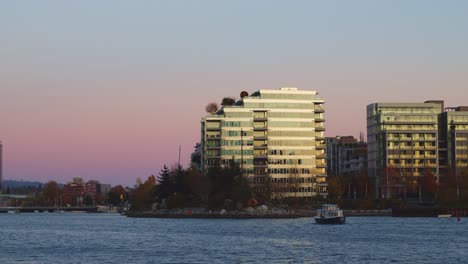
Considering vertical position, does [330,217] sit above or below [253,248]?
above

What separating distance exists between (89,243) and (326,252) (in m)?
35.5

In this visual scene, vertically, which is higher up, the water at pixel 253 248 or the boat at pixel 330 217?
the boat at pixel 330 217

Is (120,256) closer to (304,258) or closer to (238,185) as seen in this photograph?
(304,258)

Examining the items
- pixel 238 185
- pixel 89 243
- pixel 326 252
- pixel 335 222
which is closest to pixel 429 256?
pixel 326 252

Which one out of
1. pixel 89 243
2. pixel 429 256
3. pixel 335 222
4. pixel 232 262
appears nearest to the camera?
pixel 232 262

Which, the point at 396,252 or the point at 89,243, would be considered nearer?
the point at 396,252

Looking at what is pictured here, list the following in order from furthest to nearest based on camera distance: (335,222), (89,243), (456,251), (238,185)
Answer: (238,185) < (335,222) < (89,243) < (456,251)

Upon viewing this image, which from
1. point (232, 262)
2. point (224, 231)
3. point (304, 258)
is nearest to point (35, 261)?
point (232, 262)

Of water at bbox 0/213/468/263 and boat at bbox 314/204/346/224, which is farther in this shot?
boat at bbox 314/204/346/224

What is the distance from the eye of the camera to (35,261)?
82.1 meters

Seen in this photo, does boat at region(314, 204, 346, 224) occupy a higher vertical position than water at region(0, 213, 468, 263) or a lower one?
higher

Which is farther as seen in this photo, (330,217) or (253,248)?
(330,217)

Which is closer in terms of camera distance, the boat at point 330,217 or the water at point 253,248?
the water at point 253,248

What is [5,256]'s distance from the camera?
88.2 m
